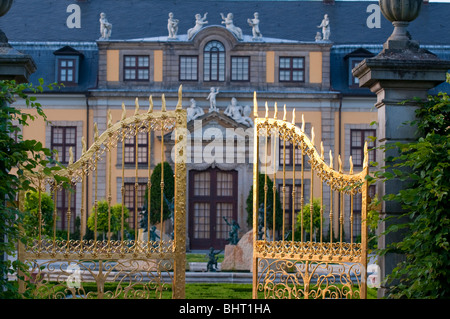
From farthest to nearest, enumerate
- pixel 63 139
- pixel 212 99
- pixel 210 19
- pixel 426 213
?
pixel 210 19
pixel 63 139
pixel 212 99
pixel 426 213

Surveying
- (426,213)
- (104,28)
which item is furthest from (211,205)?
(426,213)

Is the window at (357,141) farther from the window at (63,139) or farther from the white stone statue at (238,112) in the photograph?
the window at (63,139)

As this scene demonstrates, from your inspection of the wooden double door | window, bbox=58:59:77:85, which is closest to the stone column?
the wooden double door

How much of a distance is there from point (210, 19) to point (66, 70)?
6.22m

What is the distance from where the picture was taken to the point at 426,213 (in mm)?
6699

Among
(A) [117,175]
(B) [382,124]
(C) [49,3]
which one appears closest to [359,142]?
(A) [117,175]

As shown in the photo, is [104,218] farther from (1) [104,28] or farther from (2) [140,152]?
(1) [104,28]

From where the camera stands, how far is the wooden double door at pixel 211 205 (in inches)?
1034

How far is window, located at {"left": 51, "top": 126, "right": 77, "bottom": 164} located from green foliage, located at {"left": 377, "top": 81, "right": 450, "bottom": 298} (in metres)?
21.5

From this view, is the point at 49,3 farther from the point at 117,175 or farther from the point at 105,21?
the point at 117,175

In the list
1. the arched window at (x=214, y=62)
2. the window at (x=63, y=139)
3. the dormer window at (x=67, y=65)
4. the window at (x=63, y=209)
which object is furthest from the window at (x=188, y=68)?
the window at (x=63, y=209)

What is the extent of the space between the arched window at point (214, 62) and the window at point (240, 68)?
39 centimetres

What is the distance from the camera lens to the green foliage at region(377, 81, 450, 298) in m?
6.48

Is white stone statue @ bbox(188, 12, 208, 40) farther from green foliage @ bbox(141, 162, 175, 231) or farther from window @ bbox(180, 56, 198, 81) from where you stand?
green foliage @ bbox(141, 162, 175, 231)
